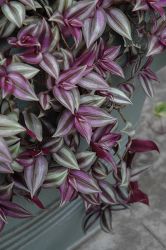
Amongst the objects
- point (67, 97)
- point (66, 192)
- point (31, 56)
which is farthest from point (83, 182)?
point (31, 56)

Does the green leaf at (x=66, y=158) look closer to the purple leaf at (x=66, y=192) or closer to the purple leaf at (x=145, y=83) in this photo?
the purple leaf at (x=66, y=192)

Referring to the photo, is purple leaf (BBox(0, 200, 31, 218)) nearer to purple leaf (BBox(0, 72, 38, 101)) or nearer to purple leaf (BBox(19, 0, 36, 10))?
purple leaf (BBox(0, 72, 38, 101))

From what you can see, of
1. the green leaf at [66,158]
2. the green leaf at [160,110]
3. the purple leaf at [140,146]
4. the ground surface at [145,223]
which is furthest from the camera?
the green leaf at [160,110]

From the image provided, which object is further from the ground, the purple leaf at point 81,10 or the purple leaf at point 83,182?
the purple leaf at point 81,10

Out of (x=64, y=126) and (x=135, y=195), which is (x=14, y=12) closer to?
(x=64, y=126)


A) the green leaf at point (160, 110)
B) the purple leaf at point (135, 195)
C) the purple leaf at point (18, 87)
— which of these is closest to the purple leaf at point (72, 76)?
the purple leaf at point (18, 87)

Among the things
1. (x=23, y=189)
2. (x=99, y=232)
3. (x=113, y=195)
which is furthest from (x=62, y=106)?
(x=99, y=232)

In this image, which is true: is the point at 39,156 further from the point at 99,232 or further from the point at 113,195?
the point at 99,232

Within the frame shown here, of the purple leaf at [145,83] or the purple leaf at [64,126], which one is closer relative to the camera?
the purple leaf at [64,126]
